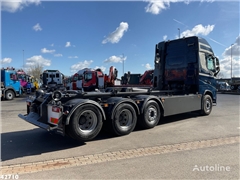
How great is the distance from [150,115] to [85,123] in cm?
247

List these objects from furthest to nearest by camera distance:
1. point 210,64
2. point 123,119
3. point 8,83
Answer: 1. point 8,83
2. point 210,64
3. point 123,119

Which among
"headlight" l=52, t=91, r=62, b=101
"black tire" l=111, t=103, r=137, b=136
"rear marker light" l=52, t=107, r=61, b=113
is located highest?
"headlight" l=52, t=91, r=62, b=101

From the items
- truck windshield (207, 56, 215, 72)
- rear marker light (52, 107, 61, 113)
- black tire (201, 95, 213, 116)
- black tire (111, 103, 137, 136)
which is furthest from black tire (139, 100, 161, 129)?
truck windshield (207, 56, 215, 72)

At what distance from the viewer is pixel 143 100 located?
22.0 feet

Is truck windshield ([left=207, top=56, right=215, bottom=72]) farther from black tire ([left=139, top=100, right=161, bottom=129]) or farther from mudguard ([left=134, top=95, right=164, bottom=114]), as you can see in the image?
black tire ([left=139, top=100, right=161, bottom=129])

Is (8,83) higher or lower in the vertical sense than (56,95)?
higher

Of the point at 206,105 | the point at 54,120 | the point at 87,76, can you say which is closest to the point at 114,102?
the point at 54,120

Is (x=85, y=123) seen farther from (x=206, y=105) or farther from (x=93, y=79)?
(x=93, y=79)

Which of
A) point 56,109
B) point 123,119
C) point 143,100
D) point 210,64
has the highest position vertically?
point 210,64

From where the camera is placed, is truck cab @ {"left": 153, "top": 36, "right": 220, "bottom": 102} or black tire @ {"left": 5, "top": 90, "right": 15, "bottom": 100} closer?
truck cab @ {"left": 153, "top": 36, "right": 220, "bottom": 102}

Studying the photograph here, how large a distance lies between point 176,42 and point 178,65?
111cm

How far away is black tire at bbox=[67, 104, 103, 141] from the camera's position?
5.08 metres

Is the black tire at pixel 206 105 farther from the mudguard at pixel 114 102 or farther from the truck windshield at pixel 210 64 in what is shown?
the mudguard at pixel 114 102

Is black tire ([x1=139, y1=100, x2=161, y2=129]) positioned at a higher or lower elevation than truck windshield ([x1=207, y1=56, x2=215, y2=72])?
lower
